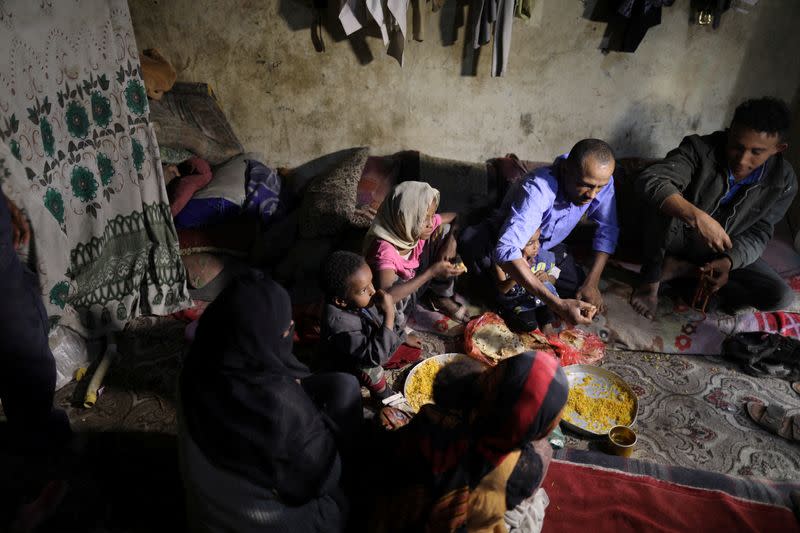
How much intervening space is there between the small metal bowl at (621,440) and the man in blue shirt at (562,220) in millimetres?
583

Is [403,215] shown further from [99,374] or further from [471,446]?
[99,374]

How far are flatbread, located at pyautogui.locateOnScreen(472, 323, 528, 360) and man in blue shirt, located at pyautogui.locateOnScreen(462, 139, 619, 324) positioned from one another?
391 mm

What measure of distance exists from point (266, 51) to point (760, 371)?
Result: 4103mm

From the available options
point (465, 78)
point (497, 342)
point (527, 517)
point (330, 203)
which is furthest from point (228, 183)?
point (527, 517)

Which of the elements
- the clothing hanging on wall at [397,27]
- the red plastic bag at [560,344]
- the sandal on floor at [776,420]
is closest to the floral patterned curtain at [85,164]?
the clothing hanging on wall at [397,27]

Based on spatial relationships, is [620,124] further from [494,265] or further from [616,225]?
[494,265]

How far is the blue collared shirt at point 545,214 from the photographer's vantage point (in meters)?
2.88

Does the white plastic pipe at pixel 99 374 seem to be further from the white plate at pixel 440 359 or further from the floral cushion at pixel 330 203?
the white plate at pixel 440 359

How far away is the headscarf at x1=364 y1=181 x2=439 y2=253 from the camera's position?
2859 millimetres

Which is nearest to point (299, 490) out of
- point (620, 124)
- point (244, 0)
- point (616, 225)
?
point (616, 225)

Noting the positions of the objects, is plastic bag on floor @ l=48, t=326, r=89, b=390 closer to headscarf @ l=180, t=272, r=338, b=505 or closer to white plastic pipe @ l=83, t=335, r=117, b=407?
white plastic pipe @ l=83, t=335, r=117, b=407

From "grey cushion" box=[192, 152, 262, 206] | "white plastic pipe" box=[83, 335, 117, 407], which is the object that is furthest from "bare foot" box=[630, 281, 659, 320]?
"white plastic pipe" box=[83, 335, 117, 407]

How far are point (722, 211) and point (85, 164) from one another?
3.93 m

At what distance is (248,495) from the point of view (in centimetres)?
152
